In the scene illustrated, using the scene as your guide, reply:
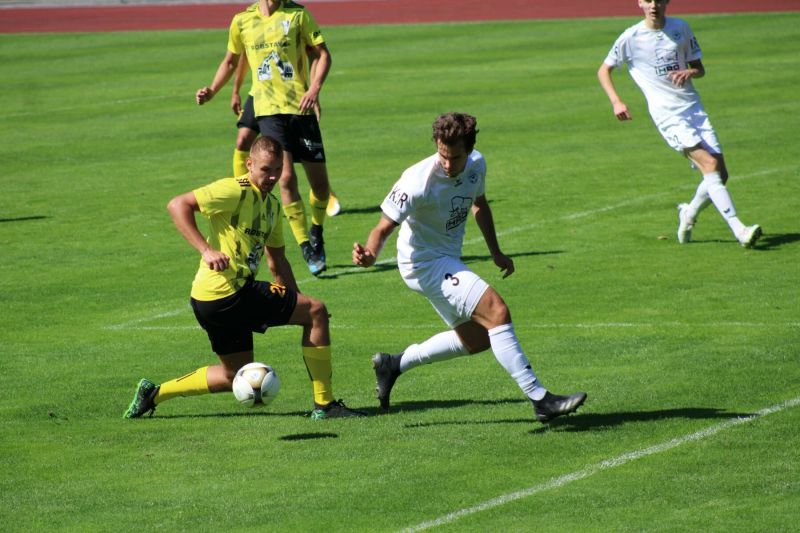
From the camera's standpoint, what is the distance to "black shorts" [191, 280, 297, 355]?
28.4 feet

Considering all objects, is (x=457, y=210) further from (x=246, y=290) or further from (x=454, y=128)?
(x=246, y=290)

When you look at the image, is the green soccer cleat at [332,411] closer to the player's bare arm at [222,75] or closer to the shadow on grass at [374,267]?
the shadow on grass at [374,267]

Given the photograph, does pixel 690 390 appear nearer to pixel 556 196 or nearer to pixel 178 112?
pixel 556 196

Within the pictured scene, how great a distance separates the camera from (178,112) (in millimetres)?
25484

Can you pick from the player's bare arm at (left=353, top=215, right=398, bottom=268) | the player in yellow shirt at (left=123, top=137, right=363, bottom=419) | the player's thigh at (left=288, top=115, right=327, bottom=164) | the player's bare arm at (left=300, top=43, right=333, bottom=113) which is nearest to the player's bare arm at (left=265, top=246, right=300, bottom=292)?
the player in yellow shirt at (left=123, top=137, right=363, bottom=419)

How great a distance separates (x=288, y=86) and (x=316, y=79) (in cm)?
37

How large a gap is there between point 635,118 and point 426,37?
615 inches

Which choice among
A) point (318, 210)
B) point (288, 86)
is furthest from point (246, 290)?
point (288, 86)

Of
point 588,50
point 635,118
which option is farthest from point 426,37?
point 635,118

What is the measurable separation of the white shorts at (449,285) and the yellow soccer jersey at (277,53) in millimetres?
5468

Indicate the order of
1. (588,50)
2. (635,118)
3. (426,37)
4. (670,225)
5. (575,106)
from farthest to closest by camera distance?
(426,37), (588,50), (575,106), (635,118), (670,225)

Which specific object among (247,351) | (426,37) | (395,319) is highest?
(247,351)

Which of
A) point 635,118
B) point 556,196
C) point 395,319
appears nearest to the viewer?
point 395,319

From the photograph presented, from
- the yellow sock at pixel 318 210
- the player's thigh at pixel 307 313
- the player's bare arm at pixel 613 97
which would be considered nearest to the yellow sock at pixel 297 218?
the yellow sock at pixel 318 210
